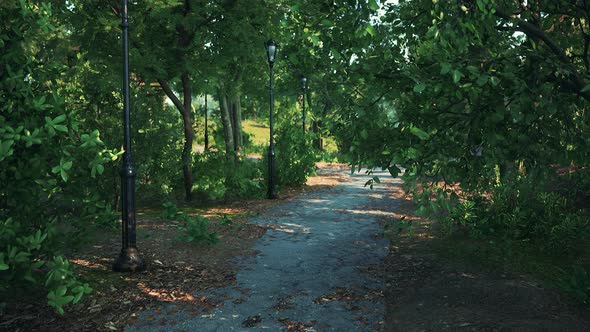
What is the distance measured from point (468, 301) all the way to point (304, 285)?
2032mm

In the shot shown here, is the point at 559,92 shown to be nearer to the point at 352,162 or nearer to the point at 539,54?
the point at 539,54

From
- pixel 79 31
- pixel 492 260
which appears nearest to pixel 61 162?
pixel 492 260

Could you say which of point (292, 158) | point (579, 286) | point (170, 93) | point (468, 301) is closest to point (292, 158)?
point (292, 158)

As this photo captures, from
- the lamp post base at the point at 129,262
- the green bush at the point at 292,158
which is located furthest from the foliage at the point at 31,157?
the green bush at the point at 292,158

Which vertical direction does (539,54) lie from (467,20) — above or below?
below

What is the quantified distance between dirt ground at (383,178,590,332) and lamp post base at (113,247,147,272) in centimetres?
335

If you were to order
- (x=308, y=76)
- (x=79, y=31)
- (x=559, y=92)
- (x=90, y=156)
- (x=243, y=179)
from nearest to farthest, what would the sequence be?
(x=559, y=92), (x=90, y=156), (x=308, y=76), (x=79, y=31), (x=243, y=179)

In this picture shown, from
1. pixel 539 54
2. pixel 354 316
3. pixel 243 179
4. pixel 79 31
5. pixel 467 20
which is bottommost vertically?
pixel 354 316

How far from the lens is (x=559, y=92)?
4.52 meters

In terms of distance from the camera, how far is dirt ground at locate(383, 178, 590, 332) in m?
5.02

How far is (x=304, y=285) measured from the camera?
6598mm

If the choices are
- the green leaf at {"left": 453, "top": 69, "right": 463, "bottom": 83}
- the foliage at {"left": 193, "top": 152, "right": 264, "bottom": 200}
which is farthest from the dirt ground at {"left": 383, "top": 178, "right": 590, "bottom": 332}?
the foliage at {"left": 193, "top": 152, "right": 264, "bottom": 200}

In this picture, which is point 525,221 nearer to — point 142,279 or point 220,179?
point 142,279

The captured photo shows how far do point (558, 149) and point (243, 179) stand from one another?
33.7ft
